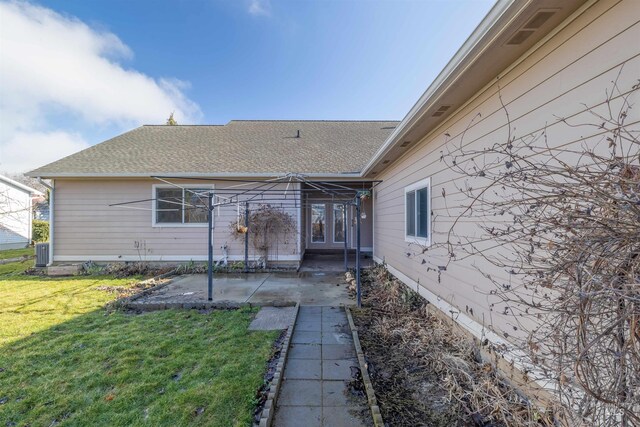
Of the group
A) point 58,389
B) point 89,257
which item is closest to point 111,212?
point 89,257

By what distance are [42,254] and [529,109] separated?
1295cm

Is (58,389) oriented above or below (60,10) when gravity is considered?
below

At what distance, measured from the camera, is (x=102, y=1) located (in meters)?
8.54

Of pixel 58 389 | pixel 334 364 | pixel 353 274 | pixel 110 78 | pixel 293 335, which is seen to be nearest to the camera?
pixel 58 389

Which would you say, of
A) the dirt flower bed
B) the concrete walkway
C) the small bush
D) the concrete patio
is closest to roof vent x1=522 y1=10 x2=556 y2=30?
the dirt flower bed

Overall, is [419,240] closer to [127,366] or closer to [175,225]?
[127,366]

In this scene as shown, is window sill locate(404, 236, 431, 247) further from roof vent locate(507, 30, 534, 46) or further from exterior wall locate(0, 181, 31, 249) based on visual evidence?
exterior wall locate(0, 181, 31, 249)

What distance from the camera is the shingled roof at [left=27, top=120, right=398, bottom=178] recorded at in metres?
8.88

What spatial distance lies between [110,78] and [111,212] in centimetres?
669

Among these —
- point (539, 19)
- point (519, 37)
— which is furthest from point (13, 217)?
point (539, 19)

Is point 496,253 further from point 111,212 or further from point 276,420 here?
point 111,212

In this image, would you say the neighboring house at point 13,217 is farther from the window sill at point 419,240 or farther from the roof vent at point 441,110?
the roof vent at point 441,110

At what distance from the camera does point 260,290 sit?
21.2ft

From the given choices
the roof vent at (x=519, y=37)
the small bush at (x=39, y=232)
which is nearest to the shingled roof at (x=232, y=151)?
the roof vent at (x=519, y=37)
